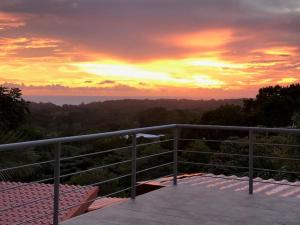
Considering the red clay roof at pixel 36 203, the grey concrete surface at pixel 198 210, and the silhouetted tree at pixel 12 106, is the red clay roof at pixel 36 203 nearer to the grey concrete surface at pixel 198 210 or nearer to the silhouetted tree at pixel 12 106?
the grey concrete surface at pixel 198 210

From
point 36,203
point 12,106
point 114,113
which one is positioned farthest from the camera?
point 114,113

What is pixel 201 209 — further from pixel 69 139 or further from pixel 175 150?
pixel 69 139

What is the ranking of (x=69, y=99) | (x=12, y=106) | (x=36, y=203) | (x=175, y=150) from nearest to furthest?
1. (x=175, y=150)
2. (x=36, y=203)
3. (x=12, y=106)
4. (x=69, y=99)

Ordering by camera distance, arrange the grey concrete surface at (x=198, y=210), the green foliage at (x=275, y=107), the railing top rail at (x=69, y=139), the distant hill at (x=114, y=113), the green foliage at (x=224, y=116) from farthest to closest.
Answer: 1. the green foliage at (x=275, y=107)
2. the green foliage at (x=224, y=116)
3. the distant hill at (x=114, y=113)
4. the grey concrete surface at (x=198, y=210)
5. the railing top rail at (x=69, y=139)

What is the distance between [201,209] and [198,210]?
56 mm

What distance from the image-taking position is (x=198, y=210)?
525 centimetres

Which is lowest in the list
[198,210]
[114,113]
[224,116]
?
[198,210]

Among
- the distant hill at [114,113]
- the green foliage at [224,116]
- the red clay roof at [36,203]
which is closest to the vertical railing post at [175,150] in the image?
the red clay roof at [36,203]

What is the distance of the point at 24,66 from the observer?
59.9 ft

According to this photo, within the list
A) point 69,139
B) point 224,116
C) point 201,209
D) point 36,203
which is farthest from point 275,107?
A: point 69,139

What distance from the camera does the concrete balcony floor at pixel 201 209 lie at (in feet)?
15.8

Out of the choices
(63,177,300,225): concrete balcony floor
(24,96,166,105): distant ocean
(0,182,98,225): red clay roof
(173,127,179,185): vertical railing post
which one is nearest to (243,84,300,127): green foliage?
(24,96,166,105): distant ocean

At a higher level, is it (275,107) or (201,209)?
(275,107)

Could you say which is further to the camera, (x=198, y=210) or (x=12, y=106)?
(x=12, y=106)
